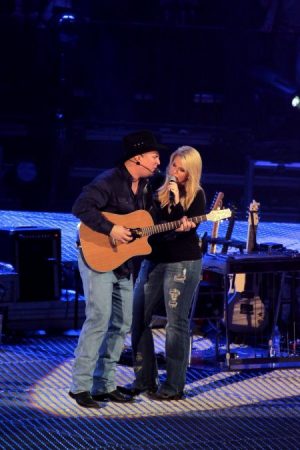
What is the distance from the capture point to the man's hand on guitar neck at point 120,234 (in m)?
7.25

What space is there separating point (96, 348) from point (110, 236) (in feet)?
2.50

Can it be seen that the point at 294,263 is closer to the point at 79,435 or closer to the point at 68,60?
the point at 79,435

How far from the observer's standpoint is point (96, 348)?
24.3 feet

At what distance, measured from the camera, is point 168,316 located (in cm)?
771

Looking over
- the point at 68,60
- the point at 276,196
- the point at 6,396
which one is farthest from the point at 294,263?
the point at 68,60

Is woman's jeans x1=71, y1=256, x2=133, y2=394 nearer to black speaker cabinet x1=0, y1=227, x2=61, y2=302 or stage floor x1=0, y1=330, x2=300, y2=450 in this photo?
stage floor x1=0, y1=330, x2=300, y2=450

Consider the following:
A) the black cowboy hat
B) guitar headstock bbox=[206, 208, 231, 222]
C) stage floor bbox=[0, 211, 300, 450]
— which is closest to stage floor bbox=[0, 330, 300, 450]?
stage floor bbox=[0, 211, 300, 450]

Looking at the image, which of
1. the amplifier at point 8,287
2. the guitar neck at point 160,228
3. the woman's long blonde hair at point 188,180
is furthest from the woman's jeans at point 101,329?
the amplifier at point 8,287

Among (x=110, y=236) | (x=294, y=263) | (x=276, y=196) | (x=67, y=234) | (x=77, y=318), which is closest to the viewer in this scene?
(x=110, y=236)

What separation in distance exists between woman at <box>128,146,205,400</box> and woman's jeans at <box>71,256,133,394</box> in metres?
0.23

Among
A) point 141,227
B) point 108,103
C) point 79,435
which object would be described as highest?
point 108,103

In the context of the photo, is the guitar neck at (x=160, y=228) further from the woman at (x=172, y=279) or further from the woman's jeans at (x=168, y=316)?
the woman's jeans at (x=168, y=316)

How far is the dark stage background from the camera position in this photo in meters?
17.2

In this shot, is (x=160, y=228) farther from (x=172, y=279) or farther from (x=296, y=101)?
(x=296, y=101)
